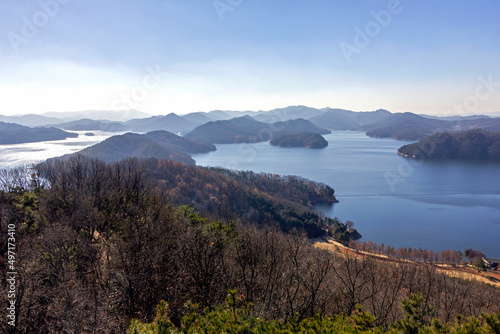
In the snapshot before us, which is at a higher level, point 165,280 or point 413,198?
point 165,280

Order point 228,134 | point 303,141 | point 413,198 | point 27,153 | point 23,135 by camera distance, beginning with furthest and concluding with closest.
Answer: point 228,134 < point 303,141 < point 23,135 < point 413,198 < point 27,153

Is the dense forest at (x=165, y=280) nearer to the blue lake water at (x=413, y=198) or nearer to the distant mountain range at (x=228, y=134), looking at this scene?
the blue lake water at (x=413, y=198)

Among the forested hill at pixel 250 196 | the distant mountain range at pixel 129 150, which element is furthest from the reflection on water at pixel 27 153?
the forested hill at pixel 250 196

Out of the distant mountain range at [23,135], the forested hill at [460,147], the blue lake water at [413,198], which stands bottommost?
the blue lake water at [413,198]

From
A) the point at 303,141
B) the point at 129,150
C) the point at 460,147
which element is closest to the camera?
the point at 129,150

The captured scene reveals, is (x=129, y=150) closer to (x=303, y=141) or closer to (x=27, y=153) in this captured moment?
(x=27, y=153)

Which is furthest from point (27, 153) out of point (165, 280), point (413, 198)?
point (413, 198)

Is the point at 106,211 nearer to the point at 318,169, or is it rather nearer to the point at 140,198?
the point at 140,198
